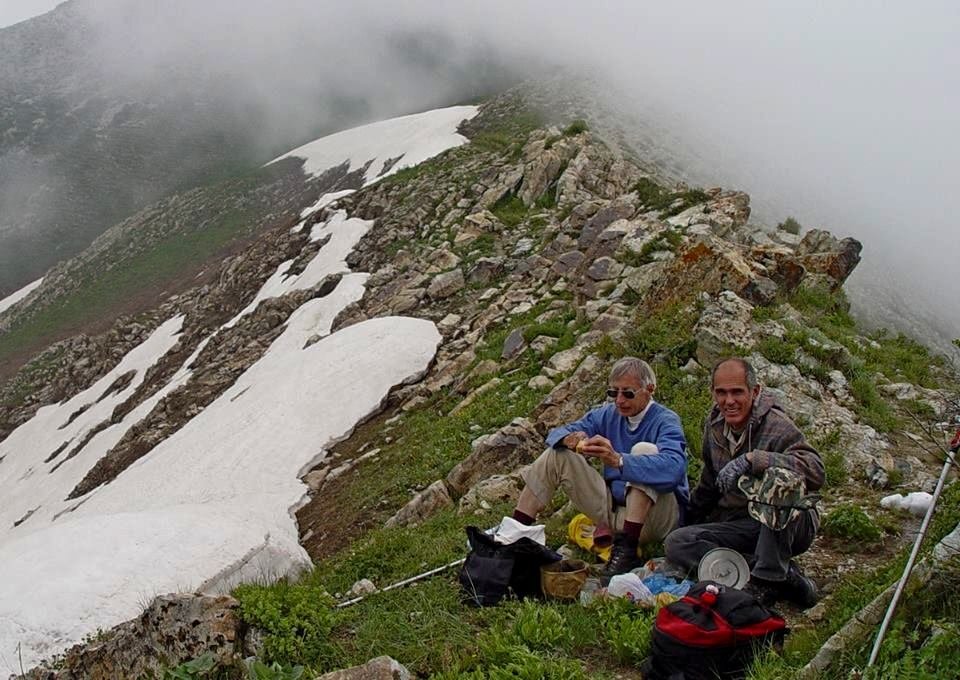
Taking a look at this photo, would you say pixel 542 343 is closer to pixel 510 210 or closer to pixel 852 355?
pixel 852 355

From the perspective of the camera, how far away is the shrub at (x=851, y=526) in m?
6.53

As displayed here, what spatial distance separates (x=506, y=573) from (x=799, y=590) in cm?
232

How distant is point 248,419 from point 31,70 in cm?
15024

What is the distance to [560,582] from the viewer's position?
582 centimetres

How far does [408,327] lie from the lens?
22.1 metres

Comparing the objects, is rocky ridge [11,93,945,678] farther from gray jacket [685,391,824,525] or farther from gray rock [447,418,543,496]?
gray jacket [685,391,824,525]

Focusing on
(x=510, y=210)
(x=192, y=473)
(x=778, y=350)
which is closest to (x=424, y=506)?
(x=778, y=350)

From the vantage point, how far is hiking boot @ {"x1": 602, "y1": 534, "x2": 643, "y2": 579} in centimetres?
617

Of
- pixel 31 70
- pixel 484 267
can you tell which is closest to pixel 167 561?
pixel 484 267

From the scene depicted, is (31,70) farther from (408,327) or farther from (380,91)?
(408,327)

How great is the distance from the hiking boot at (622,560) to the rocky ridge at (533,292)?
3178 millimetres

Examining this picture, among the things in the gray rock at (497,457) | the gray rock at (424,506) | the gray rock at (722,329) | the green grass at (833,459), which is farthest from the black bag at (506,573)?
the gray rock at (722,329)

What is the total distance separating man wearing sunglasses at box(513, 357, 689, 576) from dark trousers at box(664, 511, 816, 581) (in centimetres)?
45

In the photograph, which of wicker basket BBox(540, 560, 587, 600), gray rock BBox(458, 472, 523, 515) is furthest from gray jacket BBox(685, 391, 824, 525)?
gray rock BBox(458, 472, 523, 515)
